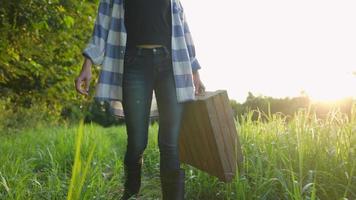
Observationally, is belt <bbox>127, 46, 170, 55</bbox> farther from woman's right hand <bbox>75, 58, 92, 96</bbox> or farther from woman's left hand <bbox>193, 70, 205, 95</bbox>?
woman's left hand <bbox>193, 70, 205, 95</bbox>

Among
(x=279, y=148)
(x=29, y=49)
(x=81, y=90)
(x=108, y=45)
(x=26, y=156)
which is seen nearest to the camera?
(x=81, y=90)

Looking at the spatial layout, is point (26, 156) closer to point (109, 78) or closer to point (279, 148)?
point (109, 78)

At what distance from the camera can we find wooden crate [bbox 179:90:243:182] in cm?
287

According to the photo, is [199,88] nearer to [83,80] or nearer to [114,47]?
[114,47]

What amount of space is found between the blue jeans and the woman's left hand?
0.31 m

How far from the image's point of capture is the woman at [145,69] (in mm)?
2668

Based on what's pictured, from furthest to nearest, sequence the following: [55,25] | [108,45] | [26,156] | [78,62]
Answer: [78,62] → [55,25] → [26,156] → [108,45]

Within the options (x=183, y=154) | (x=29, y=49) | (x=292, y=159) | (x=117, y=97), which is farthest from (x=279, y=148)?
(x=29, y=49)

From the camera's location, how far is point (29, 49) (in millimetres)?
8438

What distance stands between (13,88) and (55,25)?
490 centimetres

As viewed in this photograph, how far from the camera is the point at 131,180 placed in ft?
9.76

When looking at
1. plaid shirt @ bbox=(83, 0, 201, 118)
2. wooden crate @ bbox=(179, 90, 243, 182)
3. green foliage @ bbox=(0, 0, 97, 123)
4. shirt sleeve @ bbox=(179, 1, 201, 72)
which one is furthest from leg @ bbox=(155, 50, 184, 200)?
green foliage @ bbox=(0, 0, 97, 123)

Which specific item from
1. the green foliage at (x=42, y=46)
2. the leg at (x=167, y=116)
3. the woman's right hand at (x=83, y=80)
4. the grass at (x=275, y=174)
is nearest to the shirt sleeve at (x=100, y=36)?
the woman's right hand at (x=83, y=80)

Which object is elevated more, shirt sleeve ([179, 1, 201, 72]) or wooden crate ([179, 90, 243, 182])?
shirt sleeve ([179, 1, 201, 72])
